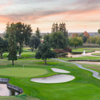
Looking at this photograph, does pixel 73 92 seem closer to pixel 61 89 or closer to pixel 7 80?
pixel 61 89

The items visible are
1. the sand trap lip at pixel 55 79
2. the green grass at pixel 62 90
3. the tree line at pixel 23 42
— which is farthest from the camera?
the tree line at pixel 23 42

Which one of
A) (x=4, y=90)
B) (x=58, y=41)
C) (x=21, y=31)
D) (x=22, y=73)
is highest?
(x=21, y=31)

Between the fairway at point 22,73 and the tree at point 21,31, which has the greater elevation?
the tree at point 21,31

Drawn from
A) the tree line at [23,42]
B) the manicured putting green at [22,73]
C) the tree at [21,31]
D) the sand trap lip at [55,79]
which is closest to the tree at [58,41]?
the tree line at [23,42]

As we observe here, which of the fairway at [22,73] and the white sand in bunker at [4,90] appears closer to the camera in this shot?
the white sand in bunker at [4,90]

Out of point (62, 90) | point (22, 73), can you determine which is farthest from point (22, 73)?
point (62, 90)

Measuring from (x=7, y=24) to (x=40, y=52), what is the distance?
6623cm

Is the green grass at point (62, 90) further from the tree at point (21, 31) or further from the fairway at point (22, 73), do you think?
the tree at point (21, 31)

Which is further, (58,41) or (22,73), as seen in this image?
(58,41)

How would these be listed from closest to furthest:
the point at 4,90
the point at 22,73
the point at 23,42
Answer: the point at 4,90, the point at 22,73, the point at 23,42

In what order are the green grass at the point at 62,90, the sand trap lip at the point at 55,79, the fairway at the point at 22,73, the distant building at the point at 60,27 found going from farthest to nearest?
1. the distant building at the point at 60,27
2. the fairway at the point at 22,73
3. the sand trap lip at the point at 55,79
4. the green grass at the point at 62,90

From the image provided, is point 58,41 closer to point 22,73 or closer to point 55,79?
point 22,73

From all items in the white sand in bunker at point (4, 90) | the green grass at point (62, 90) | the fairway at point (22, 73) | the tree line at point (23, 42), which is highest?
the tree line at point (23, 42)

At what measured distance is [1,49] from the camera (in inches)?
2985
